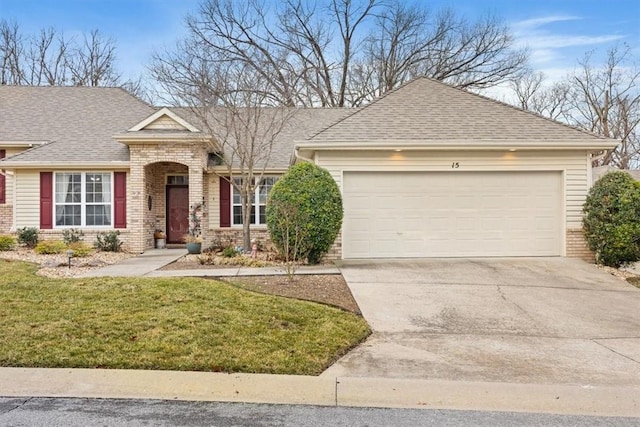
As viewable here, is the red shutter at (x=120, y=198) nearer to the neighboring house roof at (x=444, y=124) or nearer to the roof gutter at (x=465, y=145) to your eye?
the roof gutter at (x=465, y=145)

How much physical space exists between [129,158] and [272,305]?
34.1ft

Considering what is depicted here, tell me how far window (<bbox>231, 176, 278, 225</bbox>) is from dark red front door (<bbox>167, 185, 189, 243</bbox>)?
81.3 inches

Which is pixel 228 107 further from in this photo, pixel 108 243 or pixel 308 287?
pixel 308 287

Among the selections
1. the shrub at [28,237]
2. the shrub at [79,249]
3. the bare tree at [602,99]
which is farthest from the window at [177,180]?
the bare tree at [602,99]

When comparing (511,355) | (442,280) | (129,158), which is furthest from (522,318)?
(129,158)

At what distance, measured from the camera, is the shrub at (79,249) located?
39.8 ft

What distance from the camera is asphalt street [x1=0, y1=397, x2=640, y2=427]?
3.42 metres

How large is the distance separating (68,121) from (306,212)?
496 inches

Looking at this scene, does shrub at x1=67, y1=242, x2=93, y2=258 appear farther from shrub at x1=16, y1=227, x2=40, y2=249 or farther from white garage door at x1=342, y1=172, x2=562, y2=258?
white garage door at x1=342, y1=172, x2=562, y2=258

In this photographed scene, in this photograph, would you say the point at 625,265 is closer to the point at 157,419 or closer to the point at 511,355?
the point at 511,355

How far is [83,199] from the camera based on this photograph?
577 inches

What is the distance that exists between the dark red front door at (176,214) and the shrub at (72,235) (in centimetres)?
296

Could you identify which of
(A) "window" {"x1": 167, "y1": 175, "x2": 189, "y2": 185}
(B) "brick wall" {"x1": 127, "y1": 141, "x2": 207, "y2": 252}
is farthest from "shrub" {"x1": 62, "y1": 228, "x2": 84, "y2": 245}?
(A) "window" {"x1": 167, "y1": 175, "x2": 189, "y2": 185}

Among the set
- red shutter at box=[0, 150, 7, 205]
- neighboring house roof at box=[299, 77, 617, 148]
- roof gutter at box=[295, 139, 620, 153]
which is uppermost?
neighboring house roof at box=[299, 77, 617, 148]
